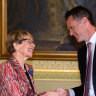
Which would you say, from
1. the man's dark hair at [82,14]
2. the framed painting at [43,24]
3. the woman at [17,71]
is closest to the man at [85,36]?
the man's dark hair at [82,14]

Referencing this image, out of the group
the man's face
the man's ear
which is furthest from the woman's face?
the man's ear

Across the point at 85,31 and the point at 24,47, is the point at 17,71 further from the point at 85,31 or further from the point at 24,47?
the point at 85,31

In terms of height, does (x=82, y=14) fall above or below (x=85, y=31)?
above

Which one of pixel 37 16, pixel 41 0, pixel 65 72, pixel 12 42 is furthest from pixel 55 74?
pixel 12 42

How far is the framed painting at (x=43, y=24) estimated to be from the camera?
492cm

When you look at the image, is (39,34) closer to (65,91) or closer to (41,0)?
(41,0)

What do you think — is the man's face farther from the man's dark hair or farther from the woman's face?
the woman's face

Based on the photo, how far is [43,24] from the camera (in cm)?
498

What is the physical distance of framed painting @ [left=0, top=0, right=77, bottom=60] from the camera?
4922 millimetres

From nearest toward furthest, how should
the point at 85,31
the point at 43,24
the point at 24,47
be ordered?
the point at 85,31, the point at 24,47, the point at 43,24

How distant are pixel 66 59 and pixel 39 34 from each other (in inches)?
31.5

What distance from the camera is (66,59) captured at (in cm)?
489

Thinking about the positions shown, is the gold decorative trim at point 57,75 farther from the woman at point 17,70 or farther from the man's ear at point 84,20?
the man's ear at point 84,20

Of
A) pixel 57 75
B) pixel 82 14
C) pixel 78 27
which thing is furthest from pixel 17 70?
pixel 57 75
